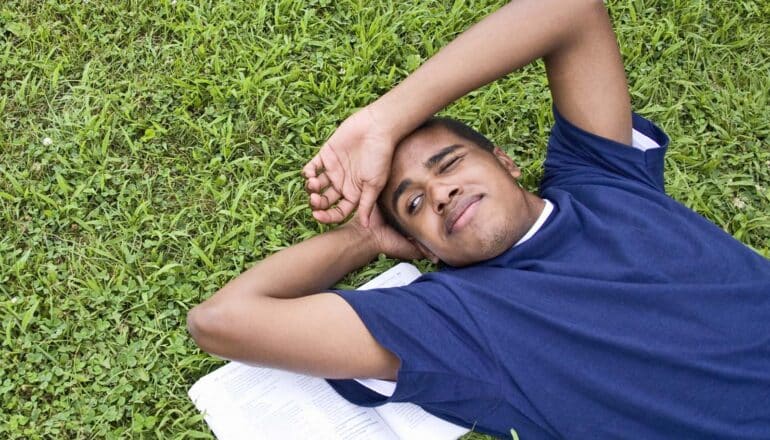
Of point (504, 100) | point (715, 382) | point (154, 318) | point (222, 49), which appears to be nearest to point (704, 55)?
point (504, 100)

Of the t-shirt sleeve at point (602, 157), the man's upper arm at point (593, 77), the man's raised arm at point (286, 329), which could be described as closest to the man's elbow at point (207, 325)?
the man's raised arm at point (286, 329)

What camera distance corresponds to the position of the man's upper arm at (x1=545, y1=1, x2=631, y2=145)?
2500 millimetres

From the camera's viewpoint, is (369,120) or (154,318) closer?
(369,120)

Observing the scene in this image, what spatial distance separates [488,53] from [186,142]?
4.87ft

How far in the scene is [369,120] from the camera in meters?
2.43

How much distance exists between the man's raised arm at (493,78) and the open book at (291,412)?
0.68m

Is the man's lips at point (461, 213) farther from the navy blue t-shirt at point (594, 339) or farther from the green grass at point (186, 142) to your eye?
the green grass at point (186, 142)

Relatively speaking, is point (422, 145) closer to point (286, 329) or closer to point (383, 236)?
point (383, 236)

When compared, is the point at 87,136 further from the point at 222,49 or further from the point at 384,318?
the point at 384,318

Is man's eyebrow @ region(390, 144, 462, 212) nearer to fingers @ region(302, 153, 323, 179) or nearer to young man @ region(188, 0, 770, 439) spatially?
young man @ region(188, 0, 770, 439)

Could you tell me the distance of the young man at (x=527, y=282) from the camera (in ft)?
7.01

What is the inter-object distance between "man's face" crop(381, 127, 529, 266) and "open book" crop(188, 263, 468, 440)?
64 centimetres

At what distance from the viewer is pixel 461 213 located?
7.58ft

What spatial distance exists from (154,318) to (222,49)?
1.35 metres
